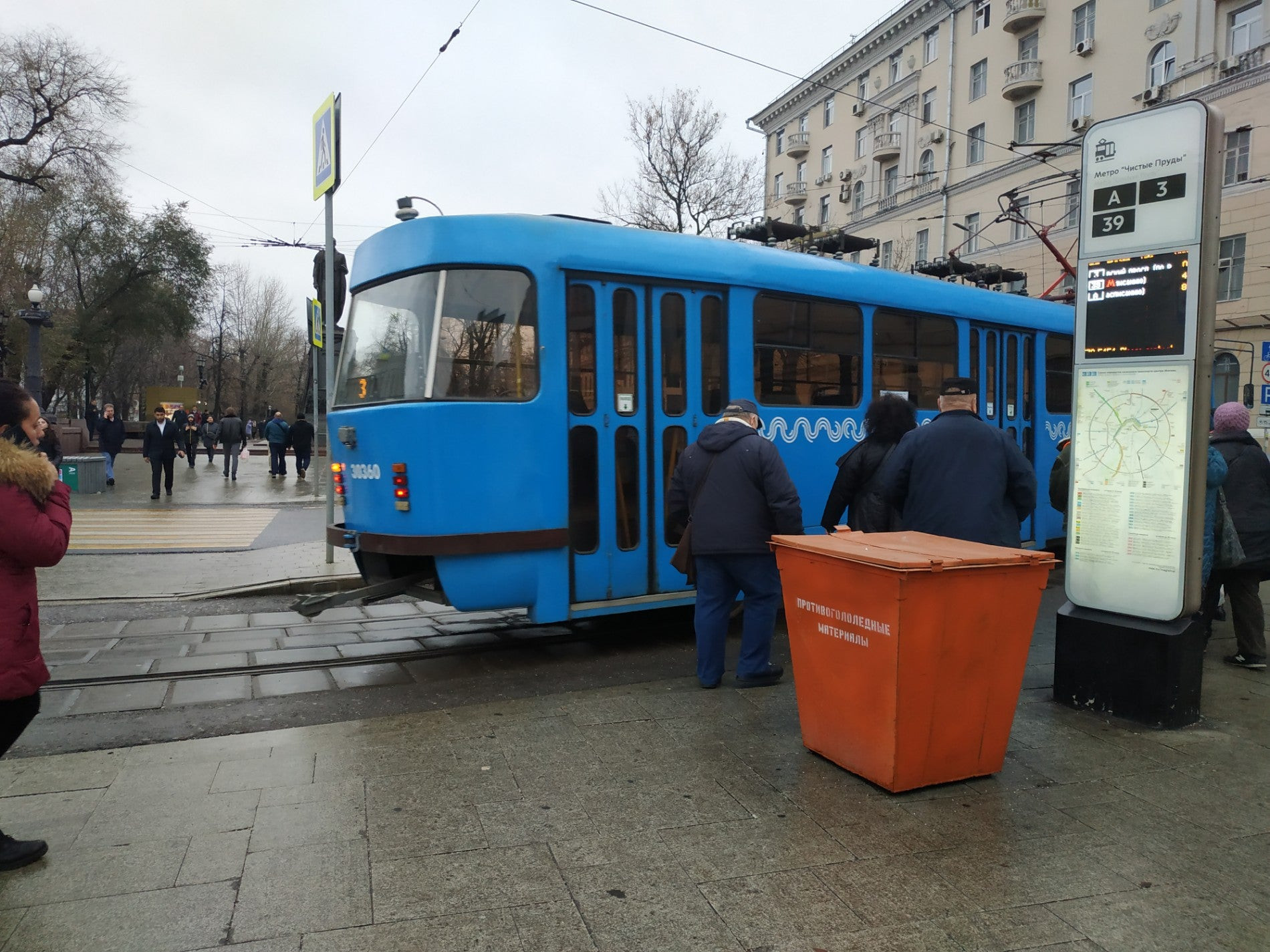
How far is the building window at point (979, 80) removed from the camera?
123 feet

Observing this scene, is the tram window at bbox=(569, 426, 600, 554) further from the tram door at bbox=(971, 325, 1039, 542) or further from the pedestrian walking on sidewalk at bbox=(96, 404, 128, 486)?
the pedestrian walking on sidewalk at bbox=(96, 404, 128, 486)

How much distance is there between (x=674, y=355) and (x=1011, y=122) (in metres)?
35.0

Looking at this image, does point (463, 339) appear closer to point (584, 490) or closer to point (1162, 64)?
point (584, 490)

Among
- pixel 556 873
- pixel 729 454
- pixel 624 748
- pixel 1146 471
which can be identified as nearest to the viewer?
pixel 556 873

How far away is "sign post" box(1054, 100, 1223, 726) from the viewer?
15.4 ft

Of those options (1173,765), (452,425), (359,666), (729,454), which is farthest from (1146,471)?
(359,666)

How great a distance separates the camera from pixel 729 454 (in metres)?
5.38

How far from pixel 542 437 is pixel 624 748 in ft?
7.49

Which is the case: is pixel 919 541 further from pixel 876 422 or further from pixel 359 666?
pixel 359 666

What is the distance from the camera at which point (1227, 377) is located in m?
28.2

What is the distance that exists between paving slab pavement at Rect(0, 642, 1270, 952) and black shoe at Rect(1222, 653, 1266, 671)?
4.70 feet

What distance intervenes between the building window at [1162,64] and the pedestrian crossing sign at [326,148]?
94.8ft

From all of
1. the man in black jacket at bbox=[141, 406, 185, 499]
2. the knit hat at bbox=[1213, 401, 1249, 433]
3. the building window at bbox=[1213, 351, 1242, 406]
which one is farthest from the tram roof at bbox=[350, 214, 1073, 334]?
the building window at bbox=[1213, 351, 1242, 406]

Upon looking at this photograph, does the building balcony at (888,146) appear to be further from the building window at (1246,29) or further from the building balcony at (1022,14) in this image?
the building window at (1246,29)
